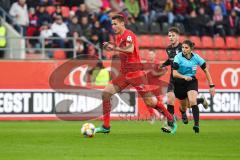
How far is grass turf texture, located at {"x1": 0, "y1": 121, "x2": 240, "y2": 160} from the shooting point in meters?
13.3

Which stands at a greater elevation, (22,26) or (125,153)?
(22,26)

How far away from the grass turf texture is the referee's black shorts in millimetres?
935

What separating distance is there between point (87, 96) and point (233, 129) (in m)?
5.91

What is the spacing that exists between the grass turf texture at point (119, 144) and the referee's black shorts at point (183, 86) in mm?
935

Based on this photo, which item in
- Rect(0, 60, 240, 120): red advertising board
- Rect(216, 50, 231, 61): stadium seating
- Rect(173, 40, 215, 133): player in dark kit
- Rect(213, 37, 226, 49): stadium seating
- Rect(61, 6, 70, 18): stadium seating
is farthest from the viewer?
Rect(213, 37, 226, 49): stadium seating

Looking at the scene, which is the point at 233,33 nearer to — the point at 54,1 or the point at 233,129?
the point at 54,1

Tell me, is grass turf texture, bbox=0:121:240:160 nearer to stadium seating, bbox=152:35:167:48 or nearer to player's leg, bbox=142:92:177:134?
player's leg, bbox=142:92:177:134

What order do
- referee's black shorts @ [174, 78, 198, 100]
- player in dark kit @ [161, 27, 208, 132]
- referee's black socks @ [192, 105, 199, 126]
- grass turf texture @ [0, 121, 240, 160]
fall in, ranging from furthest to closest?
1. player in dark kit @ [161, 27, 208, 132]
2. referee's black shorts @ [174, 78, 198, 100]
3. referee's black socks @ [192, 105, 199, 126]
4. grass turf texture @ [0, 121, 240, 160]

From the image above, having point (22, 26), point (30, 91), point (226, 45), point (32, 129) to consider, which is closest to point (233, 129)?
point (32, 129)

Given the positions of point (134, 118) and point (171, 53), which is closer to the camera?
point (171, 53)

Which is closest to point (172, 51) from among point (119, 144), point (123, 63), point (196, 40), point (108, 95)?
point (123, 63)

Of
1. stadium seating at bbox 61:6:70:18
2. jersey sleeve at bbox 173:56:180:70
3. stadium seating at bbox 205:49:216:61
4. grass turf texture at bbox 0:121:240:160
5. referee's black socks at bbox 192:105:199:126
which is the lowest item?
grass turf texture at bbox 0:121:240:160

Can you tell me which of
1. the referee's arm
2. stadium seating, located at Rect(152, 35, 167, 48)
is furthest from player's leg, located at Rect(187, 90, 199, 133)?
stadium seating, located at Rect(152, 35, 167, 48)

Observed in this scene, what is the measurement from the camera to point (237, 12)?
3562 centimetres
